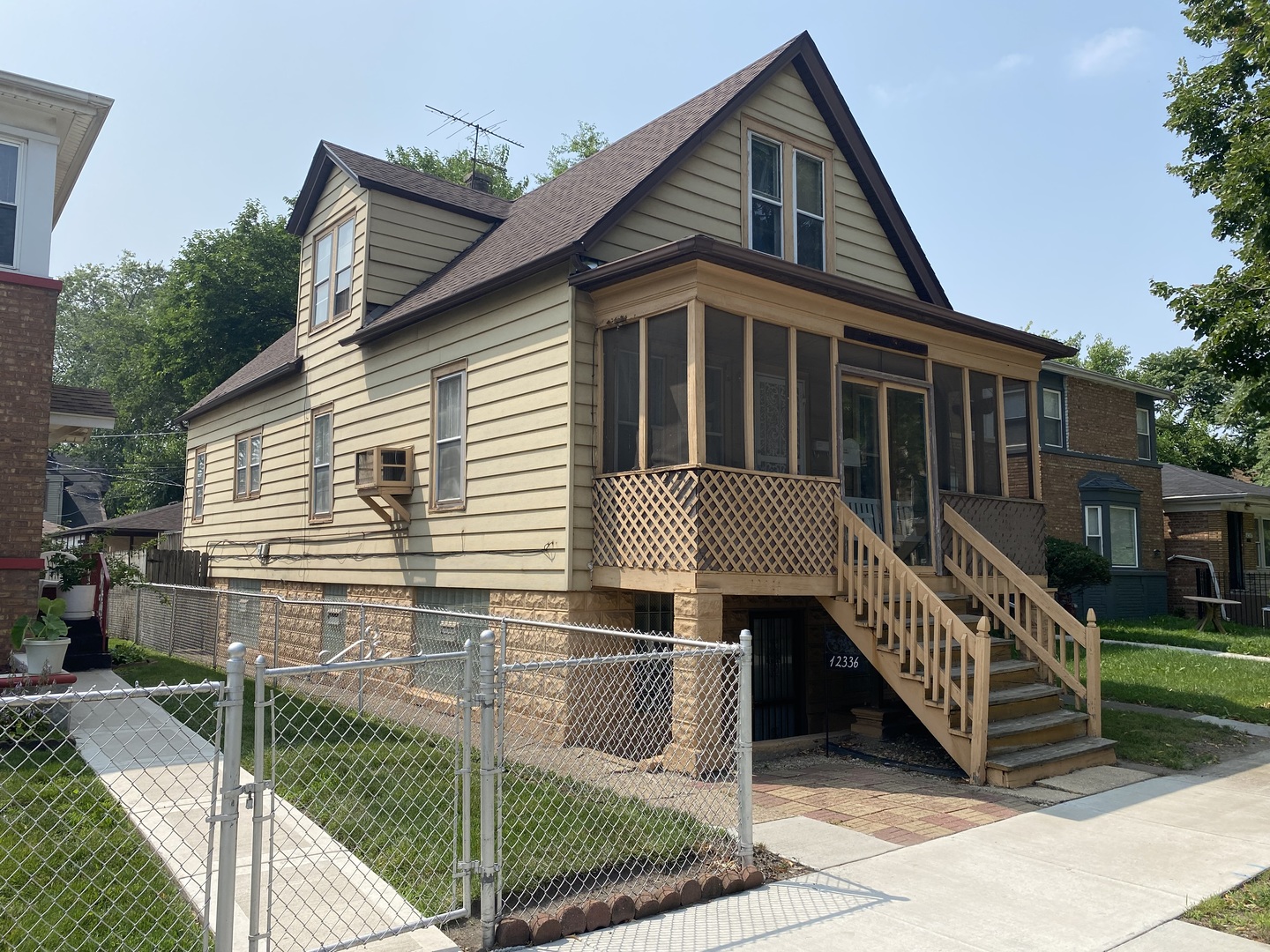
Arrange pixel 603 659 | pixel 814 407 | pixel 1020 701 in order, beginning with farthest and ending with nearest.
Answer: pixel 814 407, pixel 1020 701, pixel 603 659

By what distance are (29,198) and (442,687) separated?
7455mm

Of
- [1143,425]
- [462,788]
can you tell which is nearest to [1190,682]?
[462,788]

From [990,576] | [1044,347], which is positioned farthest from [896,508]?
[1044,347]

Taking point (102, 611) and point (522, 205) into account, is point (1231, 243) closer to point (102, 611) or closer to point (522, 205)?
point (522, 205)

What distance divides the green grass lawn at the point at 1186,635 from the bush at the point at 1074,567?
2278 mm

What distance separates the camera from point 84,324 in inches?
2299

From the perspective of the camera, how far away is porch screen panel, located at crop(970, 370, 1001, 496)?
1186 cm

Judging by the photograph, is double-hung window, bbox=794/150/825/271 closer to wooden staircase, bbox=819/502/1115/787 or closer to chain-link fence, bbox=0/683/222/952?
wooden staircase, bbox=819/502/1115/787

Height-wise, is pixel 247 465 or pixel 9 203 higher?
pixel 9 203

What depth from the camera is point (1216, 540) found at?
2628cm

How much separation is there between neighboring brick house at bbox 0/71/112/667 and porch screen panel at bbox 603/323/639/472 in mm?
6283

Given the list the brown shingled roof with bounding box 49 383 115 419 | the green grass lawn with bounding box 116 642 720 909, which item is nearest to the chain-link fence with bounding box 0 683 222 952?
the green grass lawn with bounding box 116 642 720 909

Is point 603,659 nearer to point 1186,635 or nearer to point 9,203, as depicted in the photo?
point 9,203

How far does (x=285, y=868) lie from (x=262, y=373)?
1475 centimetres
